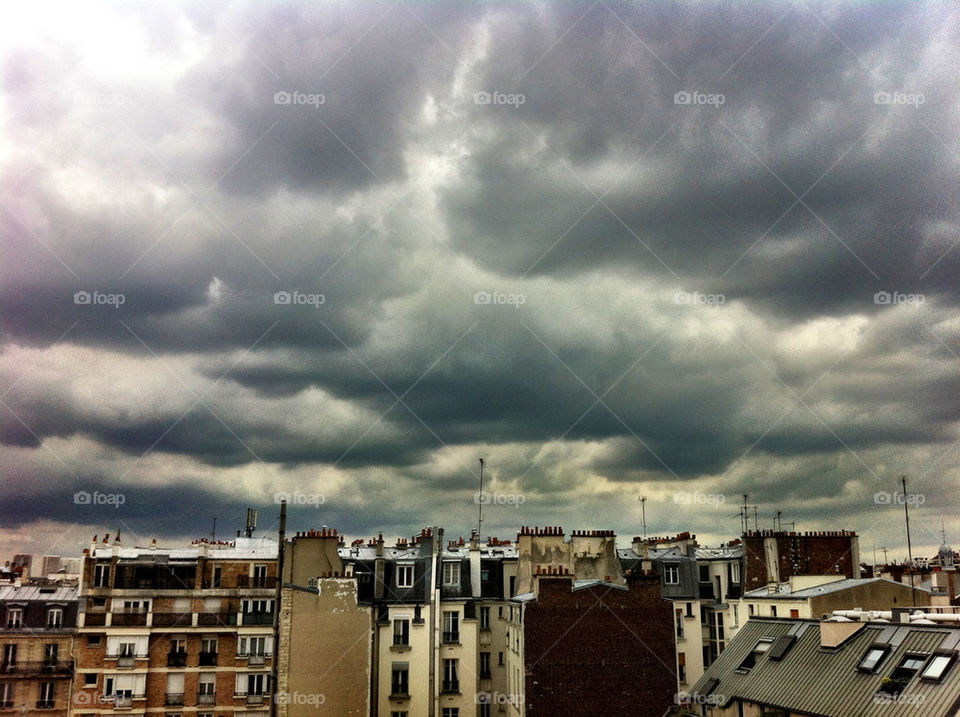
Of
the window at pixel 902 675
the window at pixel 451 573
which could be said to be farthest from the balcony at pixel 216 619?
the window at pixel 902 675

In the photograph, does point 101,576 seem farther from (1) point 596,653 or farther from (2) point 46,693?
(1) point 596,653

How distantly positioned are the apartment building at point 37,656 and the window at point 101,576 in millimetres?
1766

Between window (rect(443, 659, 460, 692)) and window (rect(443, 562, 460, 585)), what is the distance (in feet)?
15.0

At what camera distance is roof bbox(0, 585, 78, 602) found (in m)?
43.1

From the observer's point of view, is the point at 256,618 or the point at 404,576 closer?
the point at 256,618

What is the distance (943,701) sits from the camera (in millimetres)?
18656

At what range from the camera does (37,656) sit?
136ft

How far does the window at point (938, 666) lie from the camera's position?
765 inches

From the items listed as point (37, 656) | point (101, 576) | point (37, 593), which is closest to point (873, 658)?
point (101, 576)

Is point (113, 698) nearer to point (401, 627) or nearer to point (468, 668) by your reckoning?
point (401, 627)

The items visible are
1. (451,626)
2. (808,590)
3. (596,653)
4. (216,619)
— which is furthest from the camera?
(451,626)

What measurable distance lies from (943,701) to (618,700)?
16.5m

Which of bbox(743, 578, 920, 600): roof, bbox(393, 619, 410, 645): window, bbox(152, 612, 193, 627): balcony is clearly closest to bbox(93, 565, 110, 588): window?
bbox(152, 612, 193, 627): balcony

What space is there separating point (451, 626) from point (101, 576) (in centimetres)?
2066
